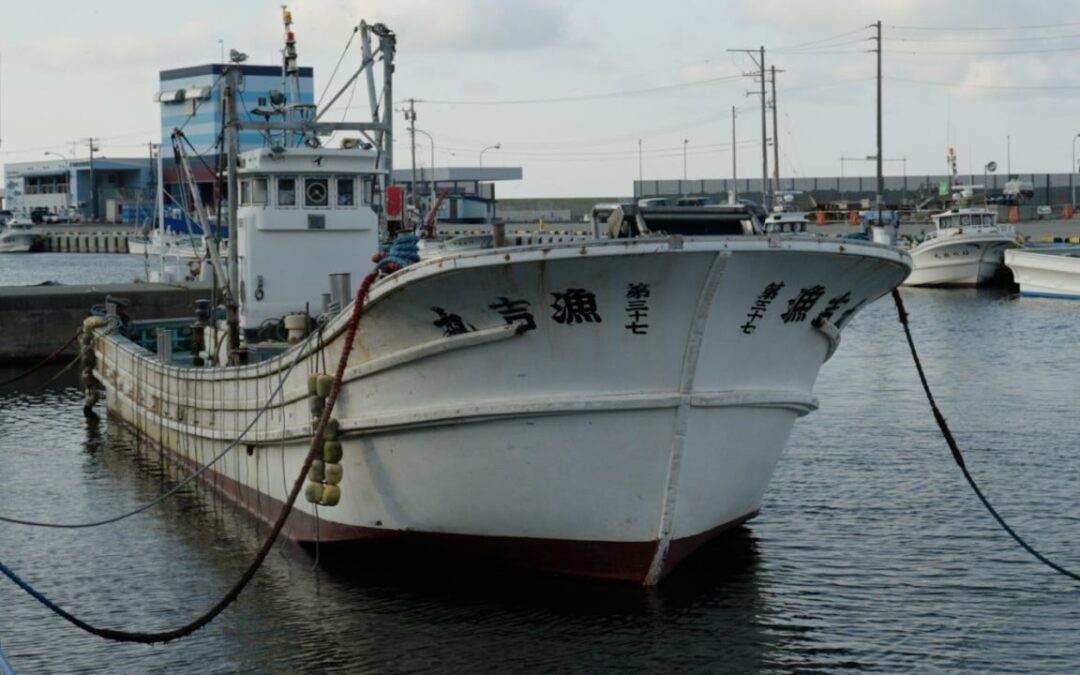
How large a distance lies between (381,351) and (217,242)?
28.8 feet

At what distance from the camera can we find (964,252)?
59594 mm

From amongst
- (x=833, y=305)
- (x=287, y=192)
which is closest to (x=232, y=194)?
(x=287, y=192)

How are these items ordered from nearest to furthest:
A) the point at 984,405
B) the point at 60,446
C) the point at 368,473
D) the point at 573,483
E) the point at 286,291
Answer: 1. the point at 573,483
2. the point at 368,473
3. the point at 286,291
4. the point at 60,446
5. the point at 984,405

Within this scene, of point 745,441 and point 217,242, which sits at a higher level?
point 217,242

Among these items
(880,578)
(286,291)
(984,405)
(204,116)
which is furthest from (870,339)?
(204,116)

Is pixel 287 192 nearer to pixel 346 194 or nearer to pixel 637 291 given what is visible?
pixel 346 194

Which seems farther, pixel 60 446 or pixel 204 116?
pixel 204 116

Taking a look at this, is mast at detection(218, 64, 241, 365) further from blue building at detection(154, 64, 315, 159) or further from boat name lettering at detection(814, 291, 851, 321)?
blue building at detection(154, 64, 315, 159)

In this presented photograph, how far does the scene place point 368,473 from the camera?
45.5 ft

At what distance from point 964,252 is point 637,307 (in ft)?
165

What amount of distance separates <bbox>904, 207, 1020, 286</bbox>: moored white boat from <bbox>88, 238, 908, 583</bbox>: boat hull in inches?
1876

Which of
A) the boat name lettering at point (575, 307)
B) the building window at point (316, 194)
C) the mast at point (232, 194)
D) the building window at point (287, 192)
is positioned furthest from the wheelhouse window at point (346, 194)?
the boat name lettering at point (575, 307)

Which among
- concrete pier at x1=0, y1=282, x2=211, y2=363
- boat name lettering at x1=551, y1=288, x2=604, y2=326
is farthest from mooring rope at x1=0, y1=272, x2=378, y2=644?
concrete pier at x1=0, y1=282, x2=211, y2=363

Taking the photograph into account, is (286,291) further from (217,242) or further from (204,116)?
(204,116)
